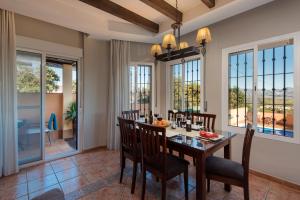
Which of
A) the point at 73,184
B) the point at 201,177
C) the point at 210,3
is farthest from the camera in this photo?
the point at 210,3

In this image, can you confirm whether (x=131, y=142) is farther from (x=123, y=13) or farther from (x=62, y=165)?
(x=123, y=13)

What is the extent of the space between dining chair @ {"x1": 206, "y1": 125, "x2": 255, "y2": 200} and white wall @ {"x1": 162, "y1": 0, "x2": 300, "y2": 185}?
110 centimetres

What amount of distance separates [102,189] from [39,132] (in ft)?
6.01

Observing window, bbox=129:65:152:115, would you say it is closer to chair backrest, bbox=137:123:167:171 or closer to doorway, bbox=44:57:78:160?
doorway, bbox=44:57:78:160

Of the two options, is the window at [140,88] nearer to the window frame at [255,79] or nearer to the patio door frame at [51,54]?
the patio door frame at [51,54]

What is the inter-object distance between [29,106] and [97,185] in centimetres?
198

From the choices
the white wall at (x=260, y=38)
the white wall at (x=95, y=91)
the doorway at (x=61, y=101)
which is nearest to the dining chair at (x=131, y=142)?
the white wall at (x=95, y=91)

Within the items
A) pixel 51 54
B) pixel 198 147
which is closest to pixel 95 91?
pixel 51 54

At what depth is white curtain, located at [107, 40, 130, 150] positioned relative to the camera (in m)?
3.82

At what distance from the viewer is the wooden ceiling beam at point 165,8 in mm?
2557

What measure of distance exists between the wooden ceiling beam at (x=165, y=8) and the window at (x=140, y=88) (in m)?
1.63

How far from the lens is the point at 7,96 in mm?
2531

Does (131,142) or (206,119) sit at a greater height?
(206,119)

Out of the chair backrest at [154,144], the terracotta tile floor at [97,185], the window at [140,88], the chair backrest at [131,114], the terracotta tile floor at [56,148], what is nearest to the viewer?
the chair backrest at [154,144]
